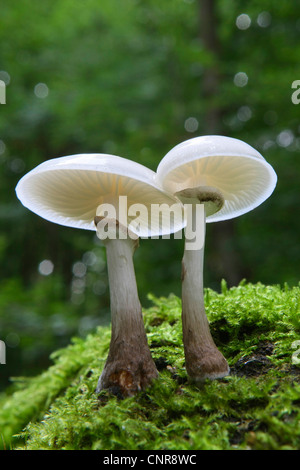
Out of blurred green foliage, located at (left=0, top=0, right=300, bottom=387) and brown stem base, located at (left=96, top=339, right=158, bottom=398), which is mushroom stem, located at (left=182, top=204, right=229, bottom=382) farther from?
blurred green foliage, located at (left=0, top=0, right=300, bottom=387)

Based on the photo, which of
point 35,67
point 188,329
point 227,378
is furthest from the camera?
point 35,67

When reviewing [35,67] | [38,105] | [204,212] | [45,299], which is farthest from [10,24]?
[204,212]

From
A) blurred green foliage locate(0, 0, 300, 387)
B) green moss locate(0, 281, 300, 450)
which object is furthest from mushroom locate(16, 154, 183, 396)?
blurred green foliage locate(0, 0, 300, 387)

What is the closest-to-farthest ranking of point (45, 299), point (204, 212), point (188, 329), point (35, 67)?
point (188, 329) < point (204, 212) < point (45, 299) < point (35, 67)

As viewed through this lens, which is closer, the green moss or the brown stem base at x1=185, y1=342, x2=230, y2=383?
the green moss

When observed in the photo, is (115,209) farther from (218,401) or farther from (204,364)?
(218,401)

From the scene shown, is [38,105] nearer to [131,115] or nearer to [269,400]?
[131,115]

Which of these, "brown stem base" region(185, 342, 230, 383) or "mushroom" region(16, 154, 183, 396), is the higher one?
"mushroom" region(16, 154, 183, 396)
